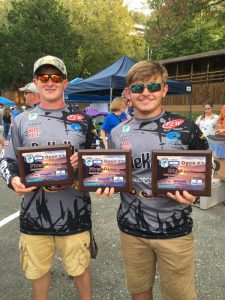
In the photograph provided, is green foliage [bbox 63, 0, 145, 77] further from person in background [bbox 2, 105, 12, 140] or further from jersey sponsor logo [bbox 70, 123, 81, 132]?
jersey sponsor logo [bbox 70, 123, 81, 132]

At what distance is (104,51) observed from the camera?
37.7m

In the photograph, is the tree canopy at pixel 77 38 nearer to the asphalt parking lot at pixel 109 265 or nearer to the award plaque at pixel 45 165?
the asphalt parking lot at pixel 109 265

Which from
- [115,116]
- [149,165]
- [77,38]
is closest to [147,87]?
[149,165]

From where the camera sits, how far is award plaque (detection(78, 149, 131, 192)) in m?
2.04

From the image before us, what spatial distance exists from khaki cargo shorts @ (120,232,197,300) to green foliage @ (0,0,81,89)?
1316 inches

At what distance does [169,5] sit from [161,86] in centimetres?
1370

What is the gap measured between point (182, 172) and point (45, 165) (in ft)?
2.87

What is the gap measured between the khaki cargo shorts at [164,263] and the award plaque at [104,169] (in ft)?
1.35

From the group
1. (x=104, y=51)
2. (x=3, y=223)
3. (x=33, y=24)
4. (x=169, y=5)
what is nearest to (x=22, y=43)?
(x=33, y=24)

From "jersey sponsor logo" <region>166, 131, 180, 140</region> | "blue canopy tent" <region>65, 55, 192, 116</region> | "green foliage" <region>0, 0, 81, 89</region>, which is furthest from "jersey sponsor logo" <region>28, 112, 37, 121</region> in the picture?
"green foliage" <region>0, 0, 81, 89</region>

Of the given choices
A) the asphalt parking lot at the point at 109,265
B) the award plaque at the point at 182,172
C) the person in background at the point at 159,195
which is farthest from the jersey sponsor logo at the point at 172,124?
the asphalt parking lot at the point at 109,265

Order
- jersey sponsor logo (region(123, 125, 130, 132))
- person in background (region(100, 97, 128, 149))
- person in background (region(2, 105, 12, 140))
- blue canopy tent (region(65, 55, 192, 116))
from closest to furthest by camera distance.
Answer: jersey sponsor logo (region(123, 125, 130, 132)) < person in background (region(100, 97, 128, 149)) < blue canopy tent (region(65, 55, 192, 116)) < person in background (region(2, 105, 12, 140))

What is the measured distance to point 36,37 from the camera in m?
33.9

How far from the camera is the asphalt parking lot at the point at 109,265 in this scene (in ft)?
10.1
